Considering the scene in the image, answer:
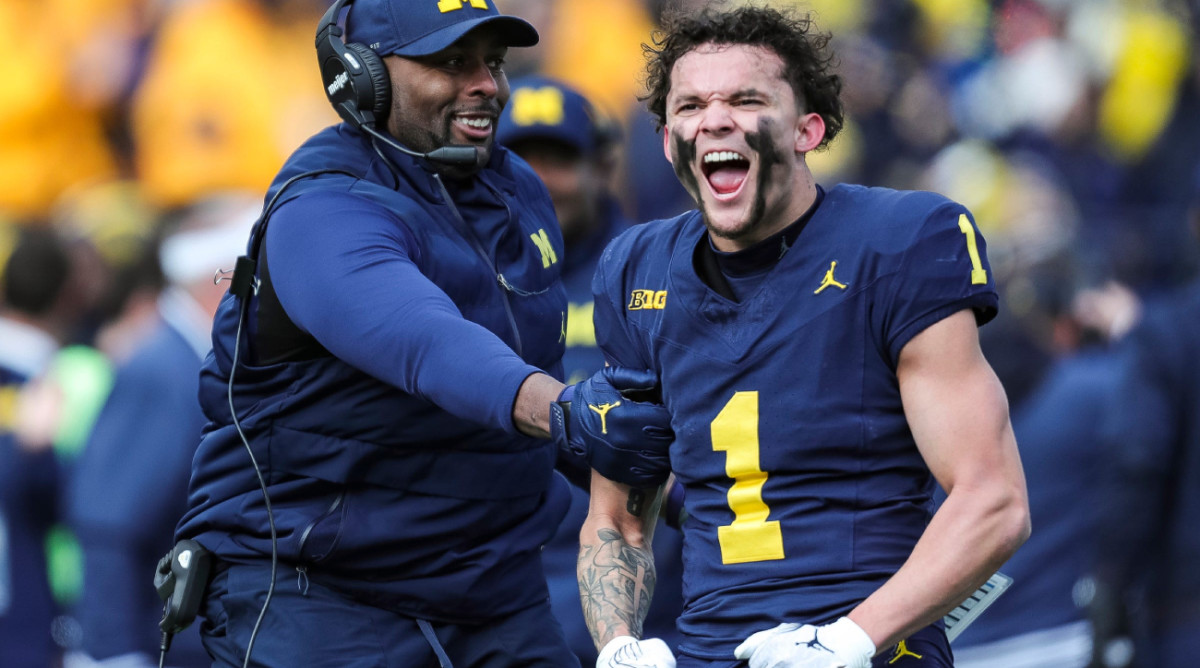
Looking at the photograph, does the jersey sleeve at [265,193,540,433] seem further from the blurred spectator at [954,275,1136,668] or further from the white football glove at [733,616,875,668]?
the blurred spectator at [954,275,1136,668]

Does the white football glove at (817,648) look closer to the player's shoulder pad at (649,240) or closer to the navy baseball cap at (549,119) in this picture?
the player's shoulder pad at (649,240)

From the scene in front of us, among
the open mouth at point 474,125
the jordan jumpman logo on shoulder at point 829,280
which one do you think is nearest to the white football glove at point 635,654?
the jordan jumpman logo on shoulder at point 829,280

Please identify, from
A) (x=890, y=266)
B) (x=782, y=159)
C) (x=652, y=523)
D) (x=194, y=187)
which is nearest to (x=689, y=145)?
(x=782, y=159)

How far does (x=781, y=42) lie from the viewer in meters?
3.28

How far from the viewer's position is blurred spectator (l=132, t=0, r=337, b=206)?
912cm

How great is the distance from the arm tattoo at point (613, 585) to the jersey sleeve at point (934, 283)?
778 millimetres

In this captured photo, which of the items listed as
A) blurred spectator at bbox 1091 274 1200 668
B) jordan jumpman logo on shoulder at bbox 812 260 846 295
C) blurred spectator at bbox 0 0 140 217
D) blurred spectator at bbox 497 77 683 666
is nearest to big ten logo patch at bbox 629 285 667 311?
jordan jumpman logo on shoulder at bbox 812 260 846 295

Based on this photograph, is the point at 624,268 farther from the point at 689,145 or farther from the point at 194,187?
the point at 194,187

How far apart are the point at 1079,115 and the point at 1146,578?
18.5ft

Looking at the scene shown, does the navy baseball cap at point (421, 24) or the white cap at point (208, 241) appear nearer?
the navy baseball cap at point (421, 24)

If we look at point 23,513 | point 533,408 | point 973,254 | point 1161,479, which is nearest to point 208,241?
point 23,513

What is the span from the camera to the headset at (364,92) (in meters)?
3.63

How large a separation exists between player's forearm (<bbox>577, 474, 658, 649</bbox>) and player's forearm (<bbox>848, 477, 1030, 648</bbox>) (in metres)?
0.62

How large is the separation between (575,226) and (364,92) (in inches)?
88.5
